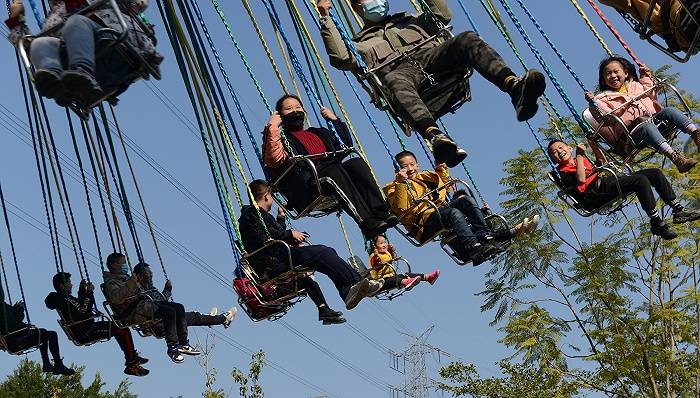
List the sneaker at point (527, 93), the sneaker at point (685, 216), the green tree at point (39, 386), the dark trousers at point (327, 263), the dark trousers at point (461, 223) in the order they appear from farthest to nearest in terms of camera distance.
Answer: the green tree at point (39, 386) → the dark trousers at point (461, 223) → the dark trousers at point (327, 263) → the sneaker at point (685, 216) → the sneaker at point (527, 93)

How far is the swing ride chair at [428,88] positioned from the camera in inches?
305

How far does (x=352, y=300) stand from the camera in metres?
8.62

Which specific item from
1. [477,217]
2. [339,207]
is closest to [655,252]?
[477,217]

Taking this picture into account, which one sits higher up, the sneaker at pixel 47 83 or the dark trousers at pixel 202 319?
the dark trousers at pixel 202 319

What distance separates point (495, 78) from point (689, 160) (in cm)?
159

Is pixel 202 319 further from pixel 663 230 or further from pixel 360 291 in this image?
pixel 663 230

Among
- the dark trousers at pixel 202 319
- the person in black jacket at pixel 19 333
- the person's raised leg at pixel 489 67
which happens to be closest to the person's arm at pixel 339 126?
the person's raised leg at pixel 489 67

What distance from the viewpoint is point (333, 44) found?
25.9 feet

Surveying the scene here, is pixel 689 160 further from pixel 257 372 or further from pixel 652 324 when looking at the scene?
pixel 257 372

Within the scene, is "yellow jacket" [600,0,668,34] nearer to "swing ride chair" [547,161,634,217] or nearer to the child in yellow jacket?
"swing ride chair" [547,161,634,217]

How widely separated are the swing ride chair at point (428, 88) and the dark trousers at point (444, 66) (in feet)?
0.13

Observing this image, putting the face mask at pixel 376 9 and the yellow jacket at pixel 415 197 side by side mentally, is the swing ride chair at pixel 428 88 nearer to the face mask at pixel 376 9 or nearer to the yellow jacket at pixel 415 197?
the face mask at pixel 376 9

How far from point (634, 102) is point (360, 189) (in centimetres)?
207

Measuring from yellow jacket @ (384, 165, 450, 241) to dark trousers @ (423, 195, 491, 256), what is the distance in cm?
6
